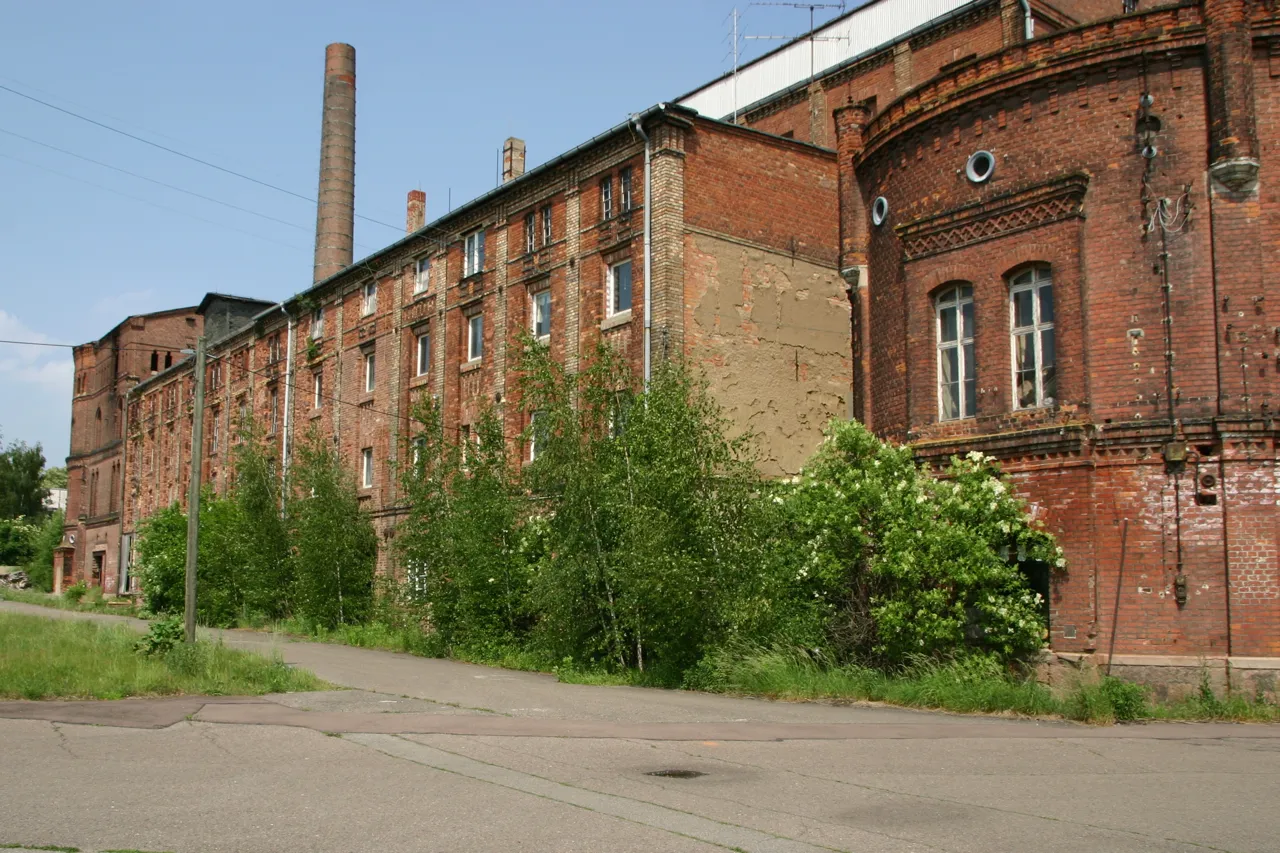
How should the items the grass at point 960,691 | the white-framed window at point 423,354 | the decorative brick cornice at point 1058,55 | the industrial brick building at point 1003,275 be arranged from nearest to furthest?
the grass at point 960,691 → the industrial brick building at point 1003,275 → the decorative brick cornice at point 1058,55 → the white-framed window at point 423,354

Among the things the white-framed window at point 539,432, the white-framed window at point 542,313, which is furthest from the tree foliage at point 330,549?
the white-framed window at point 539,432

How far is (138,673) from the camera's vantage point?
616 inches

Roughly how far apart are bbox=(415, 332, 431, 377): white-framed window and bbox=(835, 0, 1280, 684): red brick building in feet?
56.1

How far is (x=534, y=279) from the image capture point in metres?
26.3

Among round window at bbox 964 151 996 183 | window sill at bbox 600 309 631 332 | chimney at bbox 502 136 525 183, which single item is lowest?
window sill at bbox 600 309 631 332

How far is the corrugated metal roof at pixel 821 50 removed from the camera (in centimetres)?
2723

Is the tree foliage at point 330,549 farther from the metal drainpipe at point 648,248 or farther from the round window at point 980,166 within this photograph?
the round window at point 980,166

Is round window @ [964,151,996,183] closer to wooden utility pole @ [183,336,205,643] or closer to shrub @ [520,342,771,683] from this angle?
shrub @ [520,342,771,683]

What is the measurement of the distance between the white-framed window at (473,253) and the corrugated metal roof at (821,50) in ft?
29.0

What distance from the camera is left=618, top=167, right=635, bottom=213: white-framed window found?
23344 mm

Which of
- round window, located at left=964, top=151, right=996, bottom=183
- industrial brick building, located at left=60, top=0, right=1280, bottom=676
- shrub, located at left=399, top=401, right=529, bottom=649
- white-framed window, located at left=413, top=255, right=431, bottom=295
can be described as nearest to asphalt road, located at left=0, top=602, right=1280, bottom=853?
industrial brick building, located at left=60, top=0, right=1280, bottom=676

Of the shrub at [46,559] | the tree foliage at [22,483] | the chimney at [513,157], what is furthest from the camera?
the tree foliage at [22,483]

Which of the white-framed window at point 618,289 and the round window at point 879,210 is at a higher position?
the round window at point 879,210

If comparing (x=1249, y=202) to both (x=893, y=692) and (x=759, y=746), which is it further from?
(x=759, y=746)
